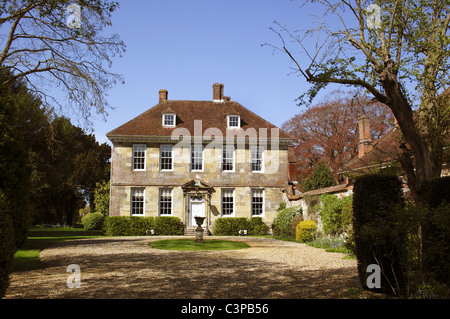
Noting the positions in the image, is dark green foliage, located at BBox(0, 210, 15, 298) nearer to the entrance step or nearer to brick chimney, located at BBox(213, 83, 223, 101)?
the entrance step

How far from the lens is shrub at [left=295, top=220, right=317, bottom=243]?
1881 cm

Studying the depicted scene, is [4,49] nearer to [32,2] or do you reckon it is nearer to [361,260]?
[32,2]

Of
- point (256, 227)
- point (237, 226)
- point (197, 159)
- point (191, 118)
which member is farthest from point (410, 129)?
point (191, 118)

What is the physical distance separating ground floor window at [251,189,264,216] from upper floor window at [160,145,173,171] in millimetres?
6092

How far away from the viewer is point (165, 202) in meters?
26.0

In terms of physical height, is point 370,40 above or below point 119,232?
above

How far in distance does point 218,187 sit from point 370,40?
19.1 metres

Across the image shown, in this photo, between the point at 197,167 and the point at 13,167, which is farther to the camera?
the point at 197,167

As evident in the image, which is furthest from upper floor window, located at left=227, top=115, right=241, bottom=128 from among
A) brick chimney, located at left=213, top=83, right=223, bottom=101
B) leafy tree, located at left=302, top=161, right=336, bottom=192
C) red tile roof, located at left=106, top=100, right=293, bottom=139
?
leafy tree, located at left=302, top=161, right=336, bottom=192

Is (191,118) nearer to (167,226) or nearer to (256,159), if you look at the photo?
(256,159)

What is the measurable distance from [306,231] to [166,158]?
11510mm

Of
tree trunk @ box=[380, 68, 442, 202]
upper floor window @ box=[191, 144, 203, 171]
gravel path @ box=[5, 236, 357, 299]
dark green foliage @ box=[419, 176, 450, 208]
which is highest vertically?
upper floor window @ box=[191, 144, 203, 171]

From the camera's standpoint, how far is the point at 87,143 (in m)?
46.6
